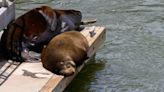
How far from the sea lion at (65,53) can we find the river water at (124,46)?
56 centimetres

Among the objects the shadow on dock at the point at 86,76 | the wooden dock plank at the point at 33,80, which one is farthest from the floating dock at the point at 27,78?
the shadow on dock at the point at 86,76

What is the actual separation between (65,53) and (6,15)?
31.4 inches

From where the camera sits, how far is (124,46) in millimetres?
8133

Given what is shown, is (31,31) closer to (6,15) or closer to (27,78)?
(6,15)

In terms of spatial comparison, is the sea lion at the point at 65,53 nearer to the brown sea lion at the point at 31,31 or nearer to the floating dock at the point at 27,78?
the floating dock at the point at 27,78

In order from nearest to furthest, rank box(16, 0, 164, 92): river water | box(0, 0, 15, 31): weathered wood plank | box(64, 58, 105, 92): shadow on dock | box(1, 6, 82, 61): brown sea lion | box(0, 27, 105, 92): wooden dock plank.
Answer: box(0, 27, 105, 92): wooden dock plank < box(0, 0, 15, 31): weathered wood plank < box(1, 6, 82, 61): brown sea lion < box(64, 58, 105, 92): shadow on dock < box(16, 0, 164, 92): river water

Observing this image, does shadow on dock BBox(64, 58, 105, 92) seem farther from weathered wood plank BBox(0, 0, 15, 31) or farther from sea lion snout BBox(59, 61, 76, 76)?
weathered wood plank BBox(0, 0, 15, 31)

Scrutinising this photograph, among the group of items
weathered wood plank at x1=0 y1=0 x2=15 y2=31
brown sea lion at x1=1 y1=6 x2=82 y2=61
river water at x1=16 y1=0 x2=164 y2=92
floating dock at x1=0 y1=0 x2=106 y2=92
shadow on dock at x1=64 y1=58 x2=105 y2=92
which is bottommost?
shadow on dock at x1=64 y1=58 x2=105 y2=92

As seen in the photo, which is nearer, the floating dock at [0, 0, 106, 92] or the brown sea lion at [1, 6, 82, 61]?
the floating dock at [0, 0, 106, 92]

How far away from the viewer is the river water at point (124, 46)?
22.2ft

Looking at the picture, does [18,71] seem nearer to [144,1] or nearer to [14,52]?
[14,52]

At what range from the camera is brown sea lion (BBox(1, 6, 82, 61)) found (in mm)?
6234

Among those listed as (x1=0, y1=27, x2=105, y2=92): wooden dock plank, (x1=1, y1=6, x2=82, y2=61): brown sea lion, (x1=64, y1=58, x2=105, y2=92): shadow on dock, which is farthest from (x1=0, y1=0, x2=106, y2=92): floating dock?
(x1=64, y1=58, x2=105, y2=92): shadow on dock

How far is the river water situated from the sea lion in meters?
0.56
